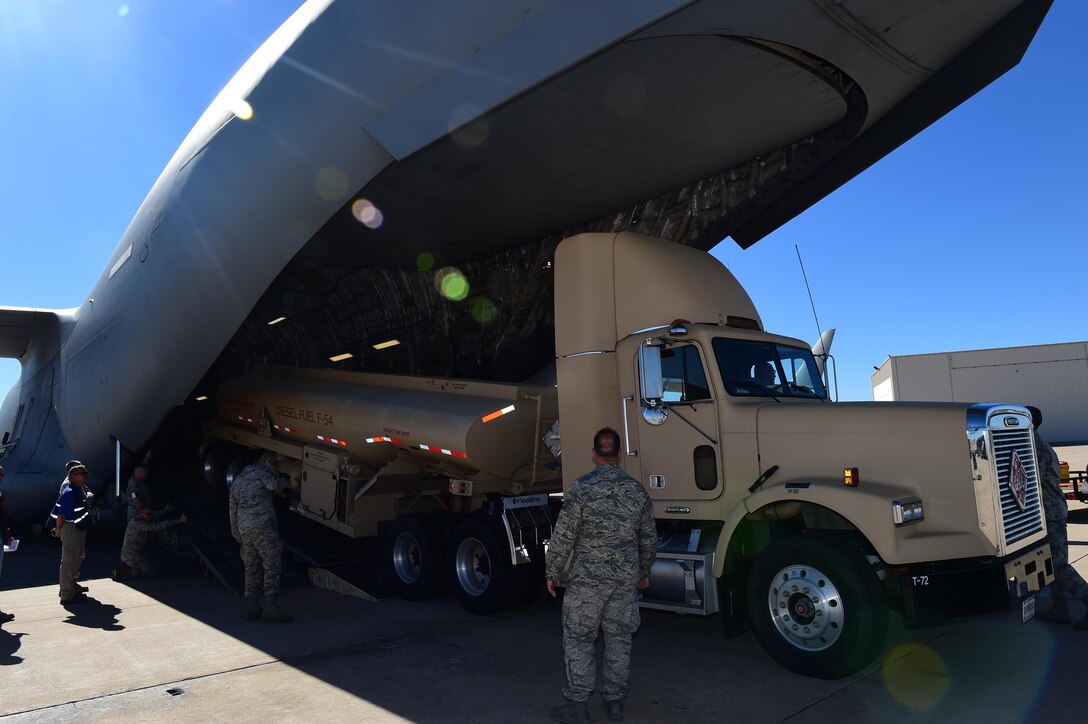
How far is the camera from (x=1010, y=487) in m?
4.87

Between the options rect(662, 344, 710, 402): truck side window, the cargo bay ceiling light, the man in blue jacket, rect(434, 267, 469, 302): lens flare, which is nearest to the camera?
rect(662, 344, 710, 402): truck side window

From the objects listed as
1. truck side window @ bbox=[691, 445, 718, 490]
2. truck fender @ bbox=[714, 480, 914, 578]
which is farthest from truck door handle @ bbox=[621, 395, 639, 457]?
truck fender @ bbox=[714, 480, 914, 578]

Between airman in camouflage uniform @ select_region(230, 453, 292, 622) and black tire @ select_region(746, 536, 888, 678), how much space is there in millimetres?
4665

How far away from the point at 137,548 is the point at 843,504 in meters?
9.06

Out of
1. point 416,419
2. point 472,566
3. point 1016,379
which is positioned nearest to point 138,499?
point 416,419

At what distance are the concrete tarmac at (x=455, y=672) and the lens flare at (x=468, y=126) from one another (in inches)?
183

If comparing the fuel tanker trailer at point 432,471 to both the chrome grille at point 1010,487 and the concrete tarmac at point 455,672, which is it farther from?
the chrome grille at point 1010,487

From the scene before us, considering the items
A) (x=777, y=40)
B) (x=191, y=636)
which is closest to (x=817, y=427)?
(x=777, y=40)

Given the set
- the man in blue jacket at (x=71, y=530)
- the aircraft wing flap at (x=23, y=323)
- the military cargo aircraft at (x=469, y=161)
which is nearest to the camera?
the military cargo aircraft at (x=469, y=161)

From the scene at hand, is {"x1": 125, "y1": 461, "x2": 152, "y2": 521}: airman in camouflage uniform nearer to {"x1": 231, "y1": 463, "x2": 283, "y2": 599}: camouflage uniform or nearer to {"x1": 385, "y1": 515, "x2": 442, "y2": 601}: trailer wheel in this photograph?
{"x1": 231, "y1": 463, "x2": 283, "y2": 599}: camouflage uniform

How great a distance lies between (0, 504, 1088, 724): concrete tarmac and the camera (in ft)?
14.5

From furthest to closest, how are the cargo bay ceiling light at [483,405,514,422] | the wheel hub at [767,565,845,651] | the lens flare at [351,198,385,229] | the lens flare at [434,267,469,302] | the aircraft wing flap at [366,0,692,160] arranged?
the lens flare at [434,267,469,302]
the lens flare at [351,198,385,229]
the cargo bay ceiling light at [483,405,514,422]
the aircraft wing flap at [366,0,692,160]
the wheel hub at [767,565,845,651]

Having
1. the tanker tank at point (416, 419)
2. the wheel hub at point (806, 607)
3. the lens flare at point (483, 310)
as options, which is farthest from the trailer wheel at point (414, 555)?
the wheel hub at point (806, 607)

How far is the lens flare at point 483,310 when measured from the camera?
1075 cm
